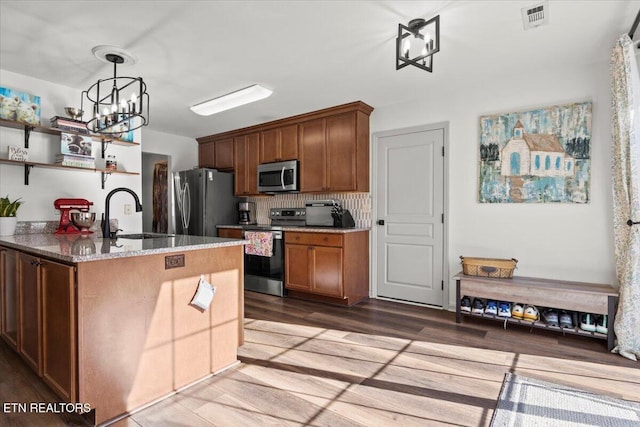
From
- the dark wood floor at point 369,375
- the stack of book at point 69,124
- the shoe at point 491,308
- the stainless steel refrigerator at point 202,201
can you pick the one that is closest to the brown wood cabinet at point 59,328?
the dark wood floor at point 369,375

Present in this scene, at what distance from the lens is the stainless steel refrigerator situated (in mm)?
4980

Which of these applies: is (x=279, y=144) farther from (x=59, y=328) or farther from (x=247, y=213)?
(x=59, y=328)

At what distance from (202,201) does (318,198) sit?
1.74 metres

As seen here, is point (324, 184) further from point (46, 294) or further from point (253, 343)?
point (46, 294)

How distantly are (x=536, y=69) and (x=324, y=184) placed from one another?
248 centimetres

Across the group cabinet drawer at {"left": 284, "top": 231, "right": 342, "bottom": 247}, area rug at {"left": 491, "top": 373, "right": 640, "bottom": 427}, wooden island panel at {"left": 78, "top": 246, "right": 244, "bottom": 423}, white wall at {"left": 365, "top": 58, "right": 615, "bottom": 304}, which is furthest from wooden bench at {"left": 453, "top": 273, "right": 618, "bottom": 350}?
wooden island panel at {"left": 78, "top": 246, "right": 244, "bottom": 423}

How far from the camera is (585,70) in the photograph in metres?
3.00

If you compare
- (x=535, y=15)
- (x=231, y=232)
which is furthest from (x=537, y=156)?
(x=231, y=232)

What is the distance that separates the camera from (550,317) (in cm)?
294

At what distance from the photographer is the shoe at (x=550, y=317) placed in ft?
9.52

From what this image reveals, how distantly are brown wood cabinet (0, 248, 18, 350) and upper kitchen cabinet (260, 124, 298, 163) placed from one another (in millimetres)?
3071

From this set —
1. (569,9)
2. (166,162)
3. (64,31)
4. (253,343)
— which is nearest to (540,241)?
(569,9)

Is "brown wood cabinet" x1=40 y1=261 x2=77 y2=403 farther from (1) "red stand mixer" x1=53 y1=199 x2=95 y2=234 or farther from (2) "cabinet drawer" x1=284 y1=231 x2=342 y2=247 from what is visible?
(2) "cabinet drawer" x1=284 y1=231 x2=342 y2=247

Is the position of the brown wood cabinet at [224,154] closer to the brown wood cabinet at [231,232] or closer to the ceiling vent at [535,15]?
the brown wood cabinet at [231,232]
